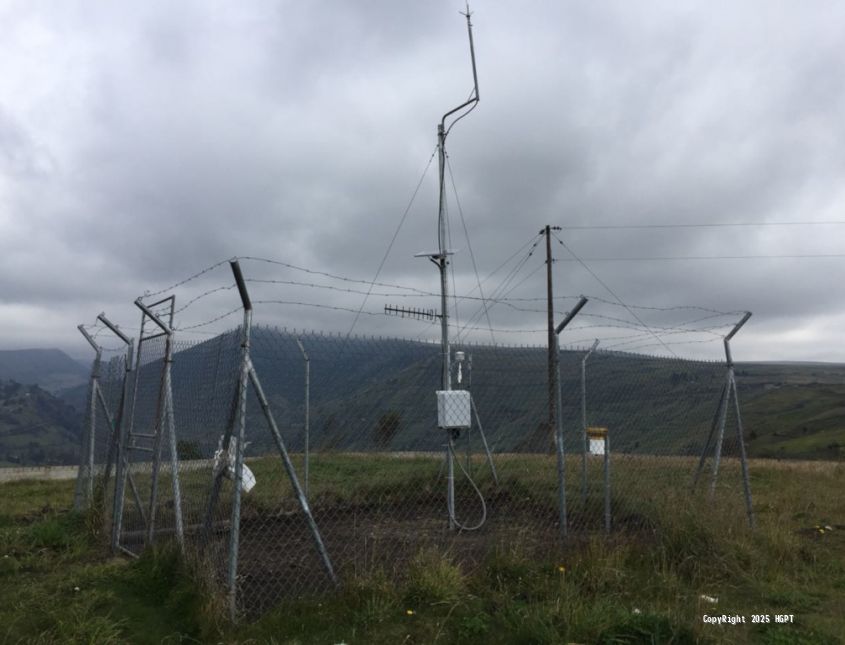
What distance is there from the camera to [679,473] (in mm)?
8391

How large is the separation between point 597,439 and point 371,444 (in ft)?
7.85

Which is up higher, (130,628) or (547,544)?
(547,544)

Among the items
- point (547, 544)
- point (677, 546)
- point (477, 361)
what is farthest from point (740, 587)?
point (477, 361)

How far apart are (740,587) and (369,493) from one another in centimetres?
503

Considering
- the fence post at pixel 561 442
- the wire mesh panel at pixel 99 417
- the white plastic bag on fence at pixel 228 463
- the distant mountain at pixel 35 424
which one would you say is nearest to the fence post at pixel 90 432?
the wire mesh panel at pixel 99 417

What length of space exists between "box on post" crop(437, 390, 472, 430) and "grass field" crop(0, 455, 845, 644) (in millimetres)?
1433

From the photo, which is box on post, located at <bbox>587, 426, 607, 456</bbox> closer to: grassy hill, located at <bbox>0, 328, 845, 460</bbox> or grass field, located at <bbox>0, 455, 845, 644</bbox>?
grassy hill, located at <bbox>0, 328, 845, 460</bbox>

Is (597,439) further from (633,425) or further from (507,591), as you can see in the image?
(507,591)

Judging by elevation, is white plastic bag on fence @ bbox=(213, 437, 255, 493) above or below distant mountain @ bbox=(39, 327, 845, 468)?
below

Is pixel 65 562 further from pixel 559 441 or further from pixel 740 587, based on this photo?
pixel 740 587

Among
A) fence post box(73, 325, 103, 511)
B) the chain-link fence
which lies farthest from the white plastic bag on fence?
fence post box(73, 325, 103, 511)

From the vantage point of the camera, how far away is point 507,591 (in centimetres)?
507

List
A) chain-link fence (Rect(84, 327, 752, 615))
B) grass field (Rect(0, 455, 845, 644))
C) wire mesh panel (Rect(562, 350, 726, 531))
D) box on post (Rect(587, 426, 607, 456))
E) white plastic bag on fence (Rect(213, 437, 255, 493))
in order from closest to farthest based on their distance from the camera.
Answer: grass field (Rect(0, 455, 845, 644)) → white plastic bag on fence (Rect(213, 437, 255, 493)) → chain-link fence (Rect(84, 327, 752, 615)) → box on post (Rect(587, 426, 607, 456)) → wire mesh panel (Rect(562, 350, 726, 531))

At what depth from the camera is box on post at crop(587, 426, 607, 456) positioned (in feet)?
23.2
